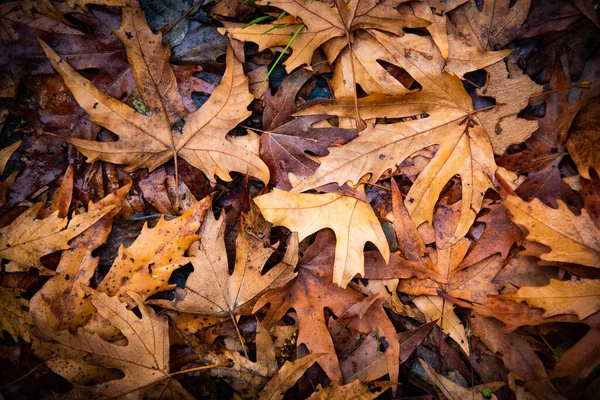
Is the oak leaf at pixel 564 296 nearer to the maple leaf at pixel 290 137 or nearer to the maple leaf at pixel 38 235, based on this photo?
A: the maple leaf at pixel 290 137

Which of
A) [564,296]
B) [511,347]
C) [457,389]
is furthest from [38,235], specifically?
[564,296]

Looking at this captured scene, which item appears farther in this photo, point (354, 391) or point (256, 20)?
point (256, 20)

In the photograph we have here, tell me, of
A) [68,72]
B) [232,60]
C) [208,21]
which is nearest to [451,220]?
[232,60]

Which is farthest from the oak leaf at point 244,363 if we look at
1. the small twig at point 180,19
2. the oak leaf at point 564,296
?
the small twig at point 180,19

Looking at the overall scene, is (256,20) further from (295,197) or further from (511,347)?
(511,347)

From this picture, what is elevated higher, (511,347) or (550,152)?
(550,152)

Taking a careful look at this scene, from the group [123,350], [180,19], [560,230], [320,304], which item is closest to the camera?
[560,230]

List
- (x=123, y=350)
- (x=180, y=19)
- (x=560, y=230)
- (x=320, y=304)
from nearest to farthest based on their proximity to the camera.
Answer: (x=560, y=230), (x=123, y=350), (x=320, y=304), (x=180, y=19)

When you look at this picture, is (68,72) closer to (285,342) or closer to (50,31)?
(50,31)
